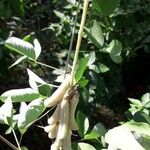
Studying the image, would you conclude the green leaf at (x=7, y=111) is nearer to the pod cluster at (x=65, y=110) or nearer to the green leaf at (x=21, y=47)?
the green leaf at (x=21, y=47)

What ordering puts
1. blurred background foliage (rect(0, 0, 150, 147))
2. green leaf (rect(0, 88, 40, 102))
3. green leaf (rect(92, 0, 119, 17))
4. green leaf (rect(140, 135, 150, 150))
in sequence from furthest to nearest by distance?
blurred background foliage (rect(0, 0, 150, 147)), green leaf (rect(0, 88, 40, 102)), green leaf (rect(92, 0, 119, 17)), green leaf (rect(140, 135, 150, 150))

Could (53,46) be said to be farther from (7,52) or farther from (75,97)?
(75,97)

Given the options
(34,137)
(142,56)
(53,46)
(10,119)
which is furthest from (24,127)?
(142,56)

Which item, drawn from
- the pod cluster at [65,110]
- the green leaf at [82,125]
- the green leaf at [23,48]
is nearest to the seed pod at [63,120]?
the pod cluster at [65,110]

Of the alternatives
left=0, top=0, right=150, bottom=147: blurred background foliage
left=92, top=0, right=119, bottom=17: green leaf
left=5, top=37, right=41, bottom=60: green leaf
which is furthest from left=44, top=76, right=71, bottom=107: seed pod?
left=0, top=0, right=150, bottom=147: blurred background foliage

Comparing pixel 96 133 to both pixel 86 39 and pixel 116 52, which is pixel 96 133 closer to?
pixel 116 52

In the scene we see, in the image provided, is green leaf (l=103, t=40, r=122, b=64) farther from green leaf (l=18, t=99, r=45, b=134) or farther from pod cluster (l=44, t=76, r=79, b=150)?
pod cluster (l=44, t=76, r=79, b=150)

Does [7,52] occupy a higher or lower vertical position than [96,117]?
higher

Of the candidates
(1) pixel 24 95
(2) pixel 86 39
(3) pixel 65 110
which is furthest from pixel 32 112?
(2) pixel 86 39
